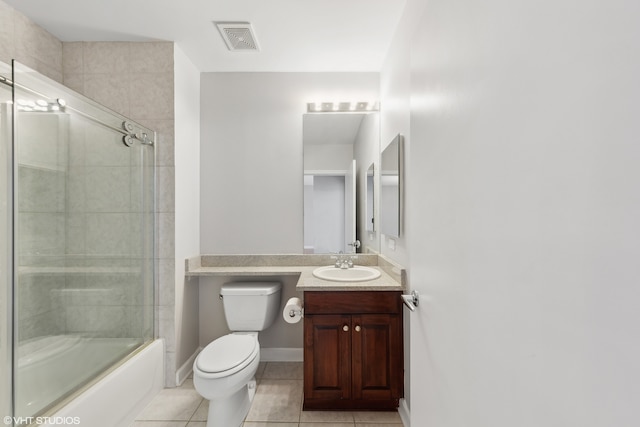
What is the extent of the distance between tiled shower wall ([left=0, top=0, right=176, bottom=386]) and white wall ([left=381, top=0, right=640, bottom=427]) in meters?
1.96

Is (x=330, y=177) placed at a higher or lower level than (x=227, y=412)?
higher

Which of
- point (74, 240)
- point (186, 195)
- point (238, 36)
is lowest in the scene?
point (74, 240)

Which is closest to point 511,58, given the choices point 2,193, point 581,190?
point 581,190

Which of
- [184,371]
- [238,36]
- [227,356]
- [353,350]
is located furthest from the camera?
[184,371]

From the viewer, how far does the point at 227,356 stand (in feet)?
5.74

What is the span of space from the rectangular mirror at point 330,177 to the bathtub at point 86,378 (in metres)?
1.42

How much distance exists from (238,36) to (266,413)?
8.21 feet

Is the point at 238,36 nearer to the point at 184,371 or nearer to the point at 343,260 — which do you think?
the point at 343,260

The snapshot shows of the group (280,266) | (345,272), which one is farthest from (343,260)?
(280,266)

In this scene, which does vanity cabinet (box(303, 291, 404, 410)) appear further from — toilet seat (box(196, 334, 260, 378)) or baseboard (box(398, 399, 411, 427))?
toilet seat (box(196, 334, 260, 378))

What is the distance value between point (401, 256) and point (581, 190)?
155 centimetres

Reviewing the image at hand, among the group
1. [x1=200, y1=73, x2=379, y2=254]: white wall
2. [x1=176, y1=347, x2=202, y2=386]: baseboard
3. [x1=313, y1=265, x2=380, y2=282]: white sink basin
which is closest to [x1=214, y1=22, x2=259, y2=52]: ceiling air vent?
[x1=200, y1=73, x2=379, y2=254]: white wall

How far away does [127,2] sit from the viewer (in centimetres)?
180

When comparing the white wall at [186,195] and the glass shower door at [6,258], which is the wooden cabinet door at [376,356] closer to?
the white wall at [186,195]
